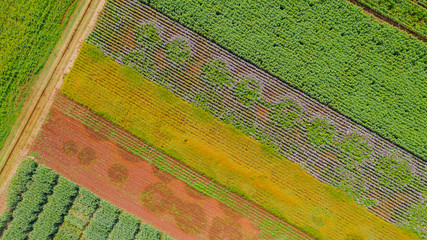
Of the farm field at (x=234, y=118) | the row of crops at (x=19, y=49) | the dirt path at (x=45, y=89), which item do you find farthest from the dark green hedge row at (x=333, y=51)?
the row of crops at (x=19, y=49)

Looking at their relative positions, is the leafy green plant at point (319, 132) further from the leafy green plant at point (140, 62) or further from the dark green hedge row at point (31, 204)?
the dark green hedge row at point (31, 204)

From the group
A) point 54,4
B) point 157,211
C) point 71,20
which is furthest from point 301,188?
point 54,4

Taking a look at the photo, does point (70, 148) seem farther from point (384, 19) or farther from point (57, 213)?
point (384, 19)

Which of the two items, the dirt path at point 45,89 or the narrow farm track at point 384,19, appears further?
the narrow farm track at point 384,19

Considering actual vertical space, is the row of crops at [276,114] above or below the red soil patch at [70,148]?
above

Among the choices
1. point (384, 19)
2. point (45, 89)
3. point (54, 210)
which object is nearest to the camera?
point (54, 210)

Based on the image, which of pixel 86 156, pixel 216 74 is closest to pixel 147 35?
pixel 216 74

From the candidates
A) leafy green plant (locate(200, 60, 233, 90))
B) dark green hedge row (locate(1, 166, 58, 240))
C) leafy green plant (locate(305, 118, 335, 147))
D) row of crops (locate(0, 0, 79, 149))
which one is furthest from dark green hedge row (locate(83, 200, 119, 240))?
leafy green plant (locate(305, 118, 335, 147))
